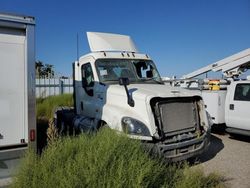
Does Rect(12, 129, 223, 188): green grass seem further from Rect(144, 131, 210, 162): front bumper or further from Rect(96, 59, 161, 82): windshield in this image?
Rect(96, 59, 161, 82): windshield

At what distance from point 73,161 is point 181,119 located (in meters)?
3.05

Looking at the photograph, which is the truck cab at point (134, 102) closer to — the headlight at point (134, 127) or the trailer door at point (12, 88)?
the headlight at point (134, 127)

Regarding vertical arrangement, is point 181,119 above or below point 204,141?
above

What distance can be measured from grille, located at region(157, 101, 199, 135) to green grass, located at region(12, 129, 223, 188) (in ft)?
4.40

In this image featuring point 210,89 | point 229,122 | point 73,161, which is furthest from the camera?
point 210,89

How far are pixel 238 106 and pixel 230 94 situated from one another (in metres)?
0.59

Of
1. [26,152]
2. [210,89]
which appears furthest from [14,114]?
[210,89]

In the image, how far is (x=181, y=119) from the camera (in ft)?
20.9

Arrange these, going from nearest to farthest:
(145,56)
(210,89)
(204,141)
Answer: (204,141) → (145,56) → (210,89)

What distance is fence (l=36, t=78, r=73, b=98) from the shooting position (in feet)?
64.2

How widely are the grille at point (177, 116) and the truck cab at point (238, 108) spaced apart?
3292 millimetres

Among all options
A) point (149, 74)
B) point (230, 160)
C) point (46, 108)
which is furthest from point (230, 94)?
point (46, 108)

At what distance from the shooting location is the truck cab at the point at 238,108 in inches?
361

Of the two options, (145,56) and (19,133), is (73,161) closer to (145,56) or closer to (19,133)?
(19,133)
